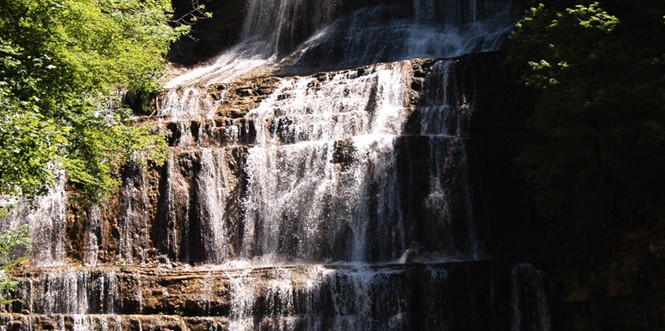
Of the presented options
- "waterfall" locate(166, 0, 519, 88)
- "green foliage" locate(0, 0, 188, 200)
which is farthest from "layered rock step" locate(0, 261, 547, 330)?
"waterfall" locate(166, 0, 519, 88)

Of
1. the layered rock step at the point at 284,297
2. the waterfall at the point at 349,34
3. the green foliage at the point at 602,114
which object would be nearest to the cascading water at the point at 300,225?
the layered rock step at the point at 284,297

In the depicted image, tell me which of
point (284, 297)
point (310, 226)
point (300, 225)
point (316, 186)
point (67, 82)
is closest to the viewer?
point (67, 82)

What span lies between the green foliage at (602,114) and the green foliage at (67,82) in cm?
771

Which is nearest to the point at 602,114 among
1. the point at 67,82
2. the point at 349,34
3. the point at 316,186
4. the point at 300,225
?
the point at 316,186

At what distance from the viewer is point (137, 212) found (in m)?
19.1

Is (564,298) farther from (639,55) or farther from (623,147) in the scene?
(639,55)

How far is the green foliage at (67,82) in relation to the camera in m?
11.2

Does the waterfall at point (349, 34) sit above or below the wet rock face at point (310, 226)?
above

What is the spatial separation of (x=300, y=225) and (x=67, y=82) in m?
6.50

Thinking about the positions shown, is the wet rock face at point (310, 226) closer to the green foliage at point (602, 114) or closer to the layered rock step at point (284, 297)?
the layered rock step at point (284, 297)

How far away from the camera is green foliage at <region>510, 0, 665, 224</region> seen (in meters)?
13.0

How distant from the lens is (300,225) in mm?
18375

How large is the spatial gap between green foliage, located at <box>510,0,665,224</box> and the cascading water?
1.91 meters

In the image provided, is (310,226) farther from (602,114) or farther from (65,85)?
(602,114)
